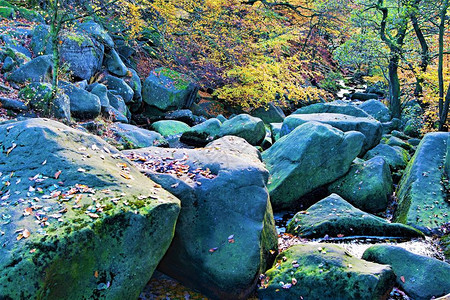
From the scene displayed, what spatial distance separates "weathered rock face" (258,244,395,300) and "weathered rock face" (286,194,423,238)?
1704 millimetres

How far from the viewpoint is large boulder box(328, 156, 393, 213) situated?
8430mm

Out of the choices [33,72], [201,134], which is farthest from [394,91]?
[33,72]

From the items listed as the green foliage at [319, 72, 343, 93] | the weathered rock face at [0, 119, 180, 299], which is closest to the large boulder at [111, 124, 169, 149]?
the weathered rock face at [0, 119, 180, 299]

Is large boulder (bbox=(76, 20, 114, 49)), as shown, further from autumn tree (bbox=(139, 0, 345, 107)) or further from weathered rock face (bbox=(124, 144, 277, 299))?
weathered rock face (bbox=(124, 144, 277, 299))

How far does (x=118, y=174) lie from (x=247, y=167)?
6.81 ft

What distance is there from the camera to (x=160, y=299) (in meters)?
4.78

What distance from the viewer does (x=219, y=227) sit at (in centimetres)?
511

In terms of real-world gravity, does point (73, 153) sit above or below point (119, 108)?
above

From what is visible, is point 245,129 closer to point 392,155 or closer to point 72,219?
point 392,155

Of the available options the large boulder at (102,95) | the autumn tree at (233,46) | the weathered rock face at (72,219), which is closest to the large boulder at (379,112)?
the autumn tree at (233,46)

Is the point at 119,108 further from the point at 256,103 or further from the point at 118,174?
the point at 118,174

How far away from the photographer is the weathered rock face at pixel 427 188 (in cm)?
729

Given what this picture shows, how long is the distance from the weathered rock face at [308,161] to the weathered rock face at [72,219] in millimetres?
4331

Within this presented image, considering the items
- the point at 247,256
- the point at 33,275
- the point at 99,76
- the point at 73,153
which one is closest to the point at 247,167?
the point at 247,256
